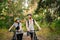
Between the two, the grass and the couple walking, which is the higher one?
the couple walking

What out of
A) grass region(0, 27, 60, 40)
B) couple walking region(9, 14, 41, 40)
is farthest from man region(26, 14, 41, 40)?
grass region(0, 27, 60, 40)

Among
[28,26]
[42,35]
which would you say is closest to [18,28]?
[28,26]

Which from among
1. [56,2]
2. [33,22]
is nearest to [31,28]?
[33,22]

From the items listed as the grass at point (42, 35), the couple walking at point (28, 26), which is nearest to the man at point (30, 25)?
the couple walking at point (28, 26)

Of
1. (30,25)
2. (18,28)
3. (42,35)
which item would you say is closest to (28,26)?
(30,25)

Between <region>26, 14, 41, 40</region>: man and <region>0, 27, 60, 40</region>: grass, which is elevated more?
<region>26, 14, 41, 40</region>: man

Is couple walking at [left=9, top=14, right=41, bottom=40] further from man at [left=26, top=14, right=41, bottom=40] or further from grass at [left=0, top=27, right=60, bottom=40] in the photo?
grass at [left=0, top=27, right=60, bottom=40]

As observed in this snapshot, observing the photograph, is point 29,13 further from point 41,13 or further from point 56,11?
point 56,11

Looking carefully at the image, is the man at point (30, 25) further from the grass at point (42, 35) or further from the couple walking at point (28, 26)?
the grass at point (42, 35)

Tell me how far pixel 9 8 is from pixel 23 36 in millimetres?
711

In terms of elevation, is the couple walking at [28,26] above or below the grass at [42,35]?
above

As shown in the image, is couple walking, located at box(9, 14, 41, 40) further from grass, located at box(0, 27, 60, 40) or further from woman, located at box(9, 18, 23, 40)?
grass, located at box(0, 27, 60, 40)

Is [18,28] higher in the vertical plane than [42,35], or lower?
higher

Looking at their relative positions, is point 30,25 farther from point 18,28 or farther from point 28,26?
point 18,28
